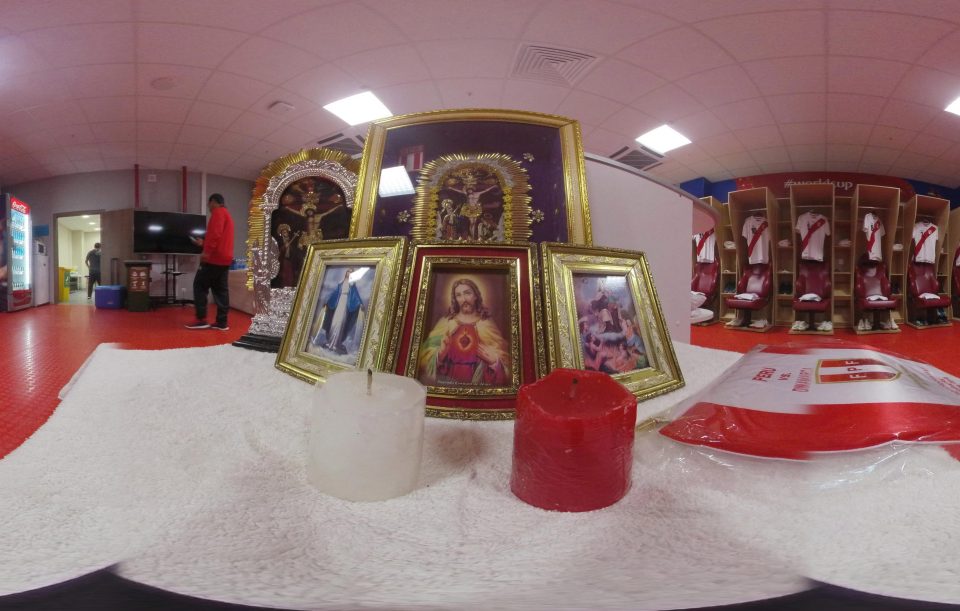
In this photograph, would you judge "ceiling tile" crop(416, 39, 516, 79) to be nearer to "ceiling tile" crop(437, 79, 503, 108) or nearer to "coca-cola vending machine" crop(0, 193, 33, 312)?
"ceiling tile" crop(437, 79, 503, 108)

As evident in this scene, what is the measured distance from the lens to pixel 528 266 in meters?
0.75

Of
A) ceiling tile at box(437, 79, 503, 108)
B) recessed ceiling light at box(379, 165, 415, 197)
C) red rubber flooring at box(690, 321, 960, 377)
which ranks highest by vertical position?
ceiling tile at box(437, 79, 503, 108)

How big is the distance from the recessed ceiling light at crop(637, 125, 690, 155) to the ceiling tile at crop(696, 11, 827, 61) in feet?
1.18

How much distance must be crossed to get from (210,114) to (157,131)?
0.21 metres

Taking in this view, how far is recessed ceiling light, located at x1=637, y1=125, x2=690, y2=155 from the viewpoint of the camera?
1540 mm

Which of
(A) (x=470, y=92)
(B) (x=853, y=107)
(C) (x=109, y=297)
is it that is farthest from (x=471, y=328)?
(C) (x=109, y=297)

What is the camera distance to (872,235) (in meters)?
3.51

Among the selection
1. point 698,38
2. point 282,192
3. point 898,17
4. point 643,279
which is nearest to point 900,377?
point 643,279

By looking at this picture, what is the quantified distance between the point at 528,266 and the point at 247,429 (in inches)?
23.9

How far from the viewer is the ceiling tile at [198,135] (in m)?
1.18

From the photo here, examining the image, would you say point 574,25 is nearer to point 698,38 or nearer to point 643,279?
point 698,38

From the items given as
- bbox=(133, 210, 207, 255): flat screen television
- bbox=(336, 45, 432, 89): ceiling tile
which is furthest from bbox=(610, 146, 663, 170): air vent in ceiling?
bbox=(133, 210, 207, 255): flat screen television

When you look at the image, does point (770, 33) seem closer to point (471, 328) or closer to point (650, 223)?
point (650, 223)

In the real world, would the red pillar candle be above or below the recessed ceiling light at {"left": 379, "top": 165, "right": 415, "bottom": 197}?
below
